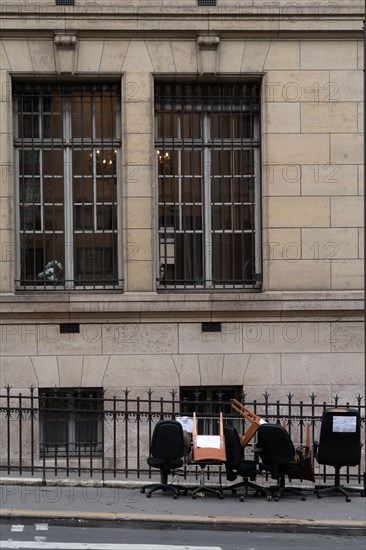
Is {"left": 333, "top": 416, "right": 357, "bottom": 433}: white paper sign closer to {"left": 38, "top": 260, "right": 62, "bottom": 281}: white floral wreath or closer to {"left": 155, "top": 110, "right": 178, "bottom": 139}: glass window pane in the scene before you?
{"left": 38, "top": 260, "right": 62, "bottom": 281}: white floral wreath

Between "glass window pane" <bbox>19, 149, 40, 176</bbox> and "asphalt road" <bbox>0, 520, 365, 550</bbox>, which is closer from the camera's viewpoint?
"asphalt road" <bbox>0, 520, 365, 550</bbox>

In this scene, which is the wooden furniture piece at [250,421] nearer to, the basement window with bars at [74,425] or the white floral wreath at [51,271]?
the basement window with bars at [74,425]

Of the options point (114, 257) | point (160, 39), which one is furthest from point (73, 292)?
point (160, 39)

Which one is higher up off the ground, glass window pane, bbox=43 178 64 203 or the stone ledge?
glass window pane, bbox=43 178 64 203

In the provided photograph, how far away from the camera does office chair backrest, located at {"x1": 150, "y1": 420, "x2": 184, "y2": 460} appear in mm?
12273

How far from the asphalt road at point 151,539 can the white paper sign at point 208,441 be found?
1.39 m

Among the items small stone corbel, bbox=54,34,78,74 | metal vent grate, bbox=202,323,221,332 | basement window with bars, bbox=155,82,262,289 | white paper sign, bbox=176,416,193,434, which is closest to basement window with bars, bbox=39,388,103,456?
metal vent grate, bbox=202,323,221,332

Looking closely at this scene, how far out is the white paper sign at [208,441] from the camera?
12203mm

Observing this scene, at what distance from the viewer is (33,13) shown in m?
15.5

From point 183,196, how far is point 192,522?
264 inches

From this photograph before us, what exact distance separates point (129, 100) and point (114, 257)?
2.66m

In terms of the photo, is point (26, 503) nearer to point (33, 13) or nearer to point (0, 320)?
point (0, 320)

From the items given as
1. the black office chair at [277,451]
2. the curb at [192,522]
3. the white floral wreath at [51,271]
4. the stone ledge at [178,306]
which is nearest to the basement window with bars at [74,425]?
the stone ledge at [178,306]

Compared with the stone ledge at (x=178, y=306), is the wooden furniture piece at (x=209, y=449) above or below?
below
